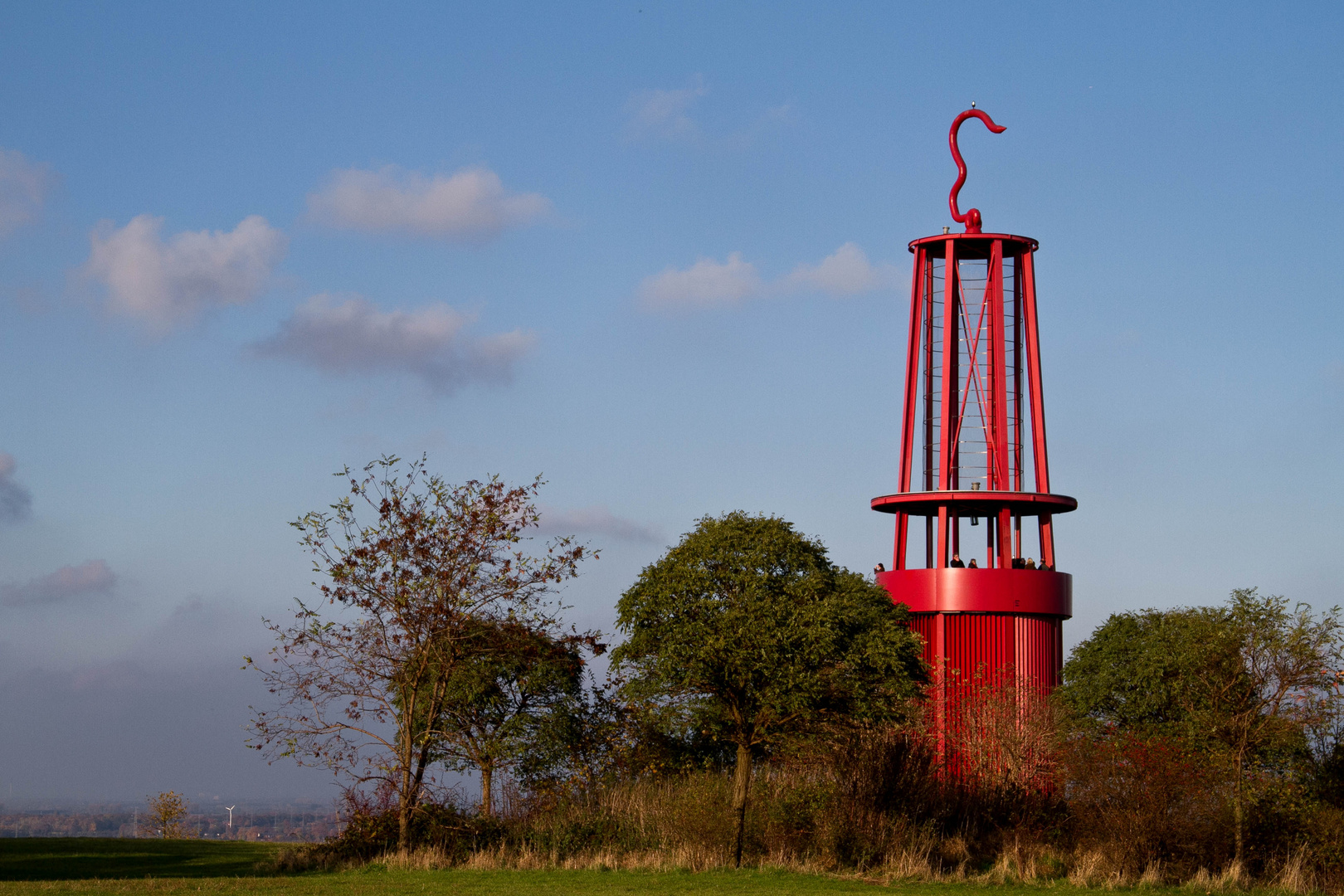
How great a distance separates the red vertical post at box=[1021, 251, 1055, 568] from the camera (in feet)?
124

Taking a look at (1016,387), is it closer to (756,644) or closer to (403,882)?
(756,644)

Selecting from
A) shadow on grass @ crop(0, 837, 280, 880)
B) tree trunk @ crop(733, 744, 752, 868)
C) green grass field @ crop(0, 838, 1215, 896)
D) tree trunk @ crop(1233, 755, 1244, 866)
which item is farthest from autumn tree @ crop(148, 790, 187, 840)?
tree trunk @ crop(1233, 755, 1244, 866)

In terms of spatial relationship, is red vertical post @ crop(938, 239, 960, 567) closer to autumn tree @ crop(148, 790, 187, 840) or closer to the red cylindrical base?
the red cylindrical base

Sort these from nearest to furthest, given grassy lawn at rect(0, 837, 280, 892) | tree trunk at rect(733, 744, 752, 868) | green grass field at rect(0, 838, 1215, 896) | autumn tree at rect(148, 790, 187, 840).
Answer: green grass field at rect(0, 838, 1215, 896)
grassy lawn at rect(0, 837, 280, 892)
tree trunk at rect(733, 744, 752, 868)
autumn tree at rect(148, 790, 187, 840)

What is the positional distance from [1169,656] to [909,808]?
14.7 metres

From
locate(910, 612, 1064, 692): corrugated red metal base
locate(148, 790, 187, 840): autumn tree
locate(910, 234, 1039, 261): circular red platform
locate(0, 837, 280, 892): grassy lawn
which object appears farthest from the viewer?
locate(148, 790, 187, 840): autumn tree

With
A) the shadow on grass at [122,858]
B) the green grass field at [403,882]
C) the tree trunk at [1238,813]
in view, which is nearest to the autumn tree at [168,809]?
the shadow on grass at [122,858]

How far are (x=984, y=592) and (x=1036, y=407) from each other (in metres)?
5.62

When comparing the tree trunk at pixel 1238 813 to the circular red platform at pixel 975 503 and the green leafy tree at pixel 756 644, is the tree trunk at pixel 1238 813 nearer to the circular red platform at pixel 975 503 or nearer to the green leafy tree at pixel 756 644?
the green leafy tree at pixel 756 644

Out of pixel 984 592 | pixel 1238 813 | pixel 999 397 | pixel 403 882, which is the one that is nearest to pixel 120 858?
pixel 403 882

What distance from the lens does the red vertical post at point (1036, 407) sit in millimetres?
37875

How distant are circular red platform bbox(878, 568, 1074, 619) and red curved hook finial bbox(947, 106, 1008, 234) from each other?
10.1 m

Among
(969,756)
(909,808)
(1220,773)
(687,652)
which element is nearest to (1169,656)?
(969,756)

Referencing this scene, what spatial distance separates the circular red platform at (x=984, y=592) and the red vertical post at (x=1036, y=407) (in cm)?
128
